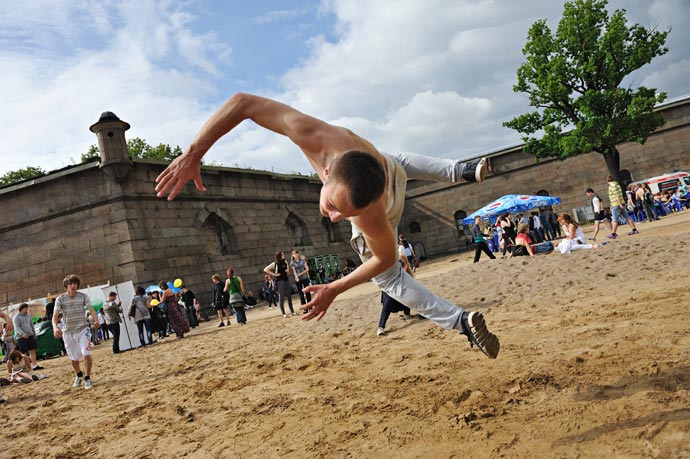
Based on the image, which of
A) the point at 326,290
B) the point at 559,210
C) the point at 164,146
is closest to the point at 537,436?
the point at 326,290

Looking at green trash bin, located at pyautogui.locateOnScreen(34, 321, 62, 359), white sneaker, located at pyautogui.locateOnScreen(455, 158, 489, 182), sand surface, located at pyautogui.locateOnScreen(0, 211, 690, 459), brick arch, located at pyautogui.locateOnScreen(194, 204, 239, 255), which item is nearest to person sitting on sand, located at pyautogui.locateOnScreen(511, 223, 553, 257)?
sand surface, located at pyautogui.locateOnScreen(0, 211, 690, 459)

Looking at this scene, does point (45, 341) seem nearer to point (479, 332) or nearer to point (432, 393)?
point (432, 393)

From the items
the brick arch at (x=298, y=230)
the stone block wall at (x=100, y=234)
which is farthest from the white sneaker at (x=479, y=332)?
the brick arch at (x=298, y=230)

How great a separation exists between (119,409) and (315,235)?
25.2 metres

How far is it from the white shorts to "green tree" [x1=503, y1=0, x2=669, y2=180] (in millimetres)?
26290

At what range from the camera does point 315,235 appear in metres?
30.8

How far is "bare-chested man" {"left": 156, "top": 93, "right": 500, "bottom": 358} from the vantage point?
257 centimetres

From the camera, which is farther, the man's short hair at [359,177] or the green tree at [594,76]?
the green tree at [594,76]

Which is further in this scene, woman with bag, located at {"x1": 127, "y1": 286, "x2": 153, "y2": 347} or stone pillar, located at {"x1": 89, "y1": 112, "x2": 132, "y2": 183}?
stone pillar, located at {"x1": 89, "y1": 112, "x2": 132, "y2": 183}

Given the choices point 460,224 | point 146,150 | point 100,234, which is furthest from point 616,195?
point 146,150

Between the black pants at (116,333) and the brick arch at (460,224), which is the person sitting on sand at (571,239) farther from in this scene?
the brick arch at (460,224)

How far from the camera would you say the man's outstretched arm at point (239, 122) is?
3.15 m

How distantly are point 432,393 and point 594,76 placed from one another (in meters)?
28.5

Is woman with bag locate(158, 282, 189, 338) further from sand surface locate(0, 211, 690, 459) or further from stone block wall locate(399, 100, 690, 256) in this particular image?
stone block wall locate(399, 100, 690, 256)
